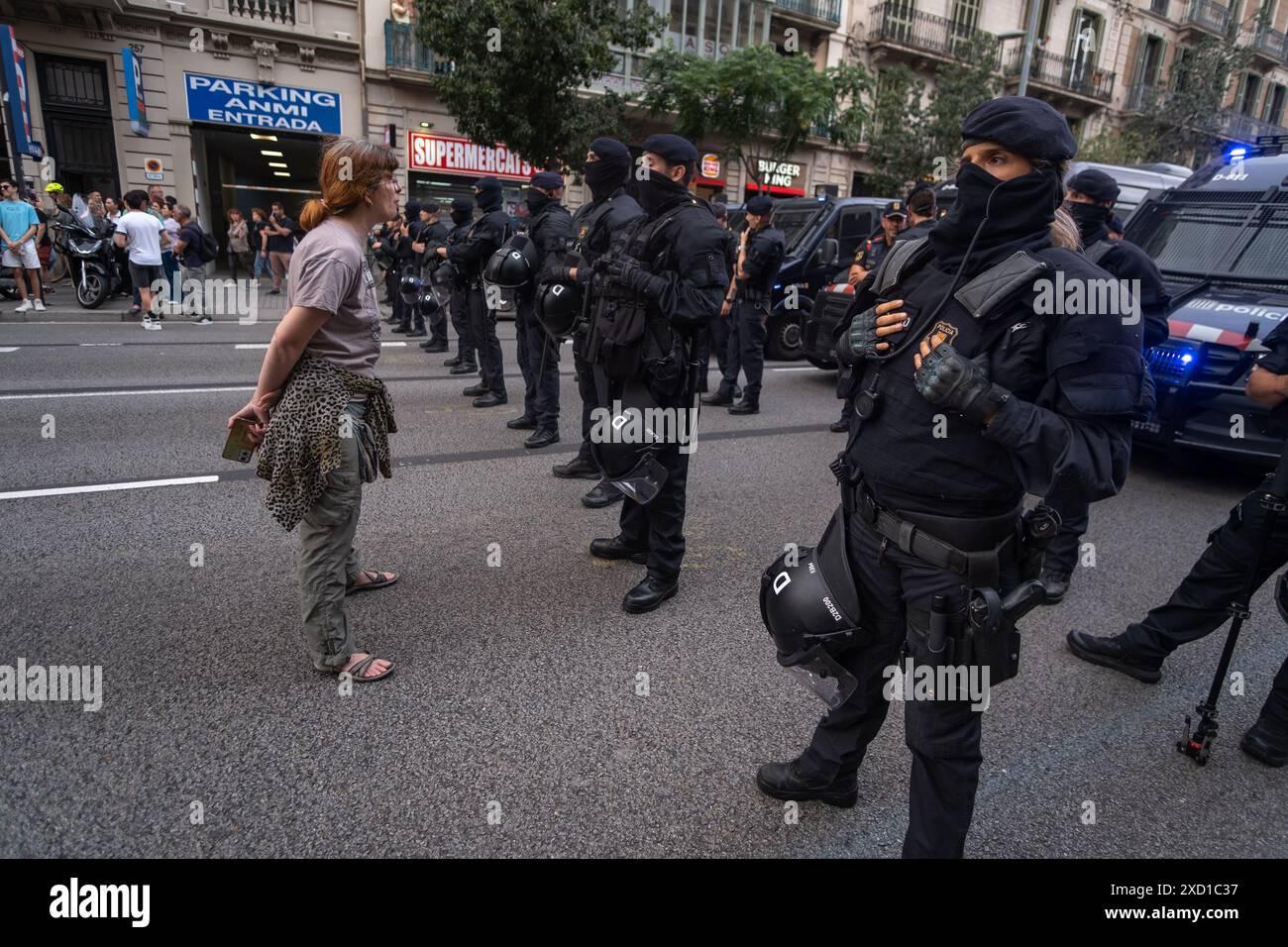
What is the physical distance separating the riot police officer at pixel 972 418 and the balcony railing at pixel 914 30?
92.6ft

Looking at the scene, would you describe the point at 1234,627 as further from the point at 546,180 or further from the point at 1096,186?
the point at 546,180

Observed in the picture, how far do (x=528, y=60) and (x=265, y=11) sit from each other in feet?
28.3

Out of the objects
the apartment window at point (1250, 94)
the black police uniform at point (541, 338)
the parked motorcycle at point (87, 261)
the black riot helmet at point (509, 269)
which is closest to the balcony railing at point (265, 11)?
the parked motorcycle at point (87, 261)

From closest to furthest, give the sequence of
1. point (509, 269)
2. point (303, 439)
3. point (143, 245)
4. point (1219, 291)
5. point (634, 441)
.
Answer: point (303, 439) < point (634, 441) < point (509, 269) < point (1219, 291) < point (143, 245)

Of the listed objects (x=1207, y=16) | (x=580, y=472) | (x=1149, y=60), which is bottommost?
(x=580, y=472)

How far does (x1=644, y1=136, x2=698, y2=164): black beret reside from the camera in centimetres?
362

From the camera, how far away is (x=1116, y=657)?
11.5 ft

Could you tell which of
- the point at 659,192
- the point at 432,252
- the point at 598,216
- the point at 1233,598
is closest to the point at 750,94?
the point at 432,252

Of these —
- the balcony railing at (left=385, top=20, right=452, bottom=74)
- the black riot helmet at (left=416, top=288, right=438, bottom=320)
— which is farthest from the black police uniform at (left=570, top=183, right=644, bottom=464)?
the balcony railing at (left=385, top=20, right=452, bottom=74)

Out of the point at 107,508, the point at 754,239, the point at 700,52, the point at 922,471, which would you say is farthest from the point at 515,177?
the point at 922,471

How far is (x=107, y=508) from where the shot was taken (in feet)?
15.4
